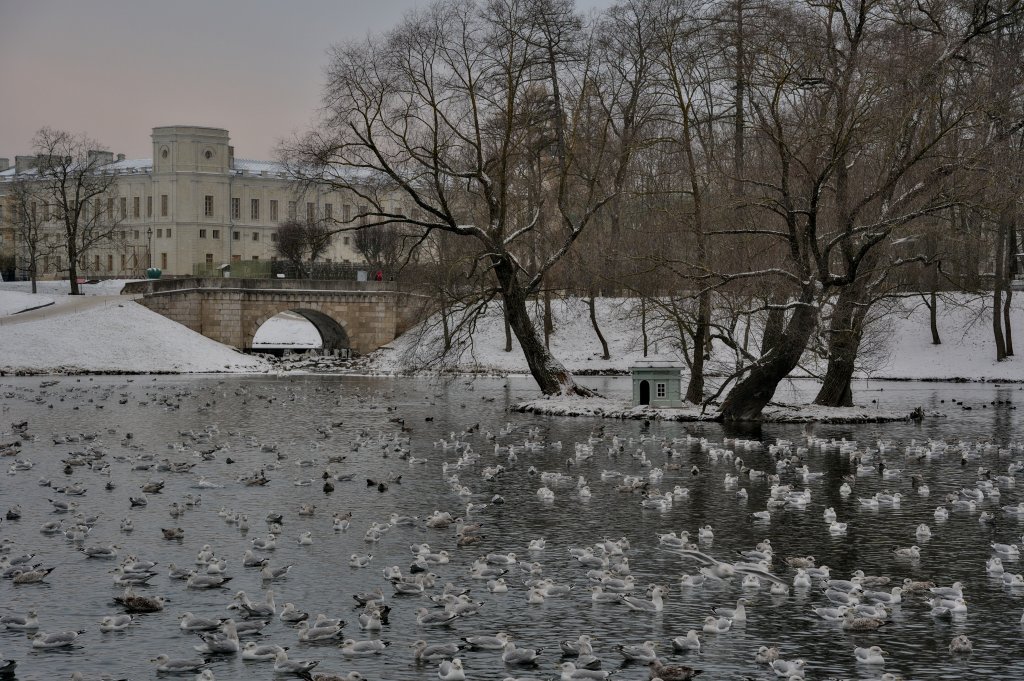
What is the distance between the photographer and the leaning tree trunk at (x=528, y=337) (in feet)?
136

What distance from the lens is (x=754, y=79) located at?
35.8 m

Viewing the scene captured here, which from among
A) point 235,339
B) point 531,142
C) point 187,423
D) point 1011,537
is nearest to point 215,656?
point 1011,537

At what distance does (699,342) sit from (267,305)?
4515cm

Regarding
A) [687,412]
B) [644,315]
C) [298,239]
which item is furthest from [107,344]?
[687,412]

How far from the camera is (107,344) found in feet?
222

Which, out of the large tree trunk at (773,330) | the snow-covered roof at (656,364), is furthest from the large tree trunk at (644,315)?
the large tree trunk at (773,330)

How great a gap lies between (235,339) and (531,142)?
38.0m

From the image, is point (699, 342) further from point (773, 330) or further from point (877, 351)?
point (877, 351)

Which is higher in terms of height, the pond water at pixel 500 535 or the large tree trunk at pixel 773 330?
the large tree trunk at pixel 773 330

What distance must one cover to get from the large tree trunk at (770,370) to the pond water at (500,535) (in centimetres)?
162

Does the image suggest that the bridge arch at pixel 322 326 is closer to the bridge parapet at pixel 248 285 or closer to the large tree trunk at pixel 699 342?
the bridge parapet at pixel 248 285

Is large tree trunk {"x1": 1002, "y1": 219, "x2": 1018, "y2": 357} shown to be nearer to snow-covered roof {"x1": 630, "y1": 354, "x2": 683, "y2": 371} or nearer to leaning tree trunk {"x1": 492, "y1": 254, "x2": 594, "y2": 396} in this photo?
snow-covered roof {"x1": 630, "y1": 354, "x2": 683, "y2": 371}

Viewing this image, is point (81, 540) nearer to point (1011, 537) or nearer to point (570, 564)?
point (570, 564)

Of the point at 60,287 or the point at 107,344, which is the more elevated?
the point at 60,287
